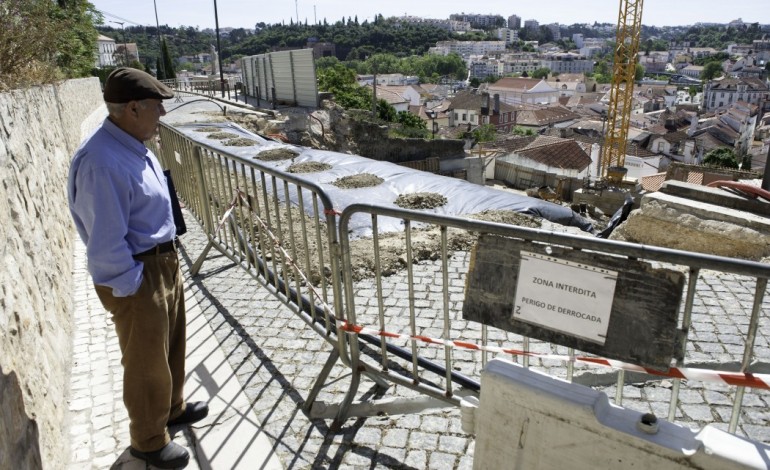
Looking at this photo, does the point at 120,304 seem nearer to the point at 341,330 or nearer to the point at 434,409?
the point at 341,330

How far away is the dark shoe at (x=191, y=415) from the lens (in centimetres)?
314

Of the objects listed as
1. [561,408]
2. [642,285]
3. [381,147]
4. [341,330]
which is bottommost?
[381,147]

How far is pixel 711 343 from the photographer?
12.6 ft

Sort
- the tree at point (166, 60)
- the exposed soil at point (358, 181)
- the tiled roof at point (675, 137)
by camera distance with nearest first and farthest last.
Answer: the exposed soil at point (358, 181), the tree at point (166, 60), the tiled roof at point (675, 137)

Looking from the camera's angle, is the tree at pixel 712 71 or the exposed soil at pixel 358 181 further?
the tree at pixel 712 71

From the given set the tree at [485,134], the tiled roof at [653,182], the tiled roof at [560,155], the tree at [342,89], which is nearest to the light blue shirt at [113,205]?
the tree at [342,89]

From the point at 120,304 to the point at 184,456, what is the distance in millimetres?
938

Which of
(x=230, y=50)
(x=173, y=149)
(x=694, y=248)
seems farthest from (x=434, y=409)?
(x=230, y=50)

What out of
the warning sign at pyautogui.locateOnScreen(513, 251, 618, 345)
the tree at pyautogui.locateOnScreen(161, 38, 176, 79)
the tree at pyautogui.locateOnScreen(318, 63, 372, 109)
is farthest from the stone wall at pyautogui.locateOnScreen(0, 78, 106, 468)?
the tree at pyautogui.locateOnScreen(161, 38, 176, 79)

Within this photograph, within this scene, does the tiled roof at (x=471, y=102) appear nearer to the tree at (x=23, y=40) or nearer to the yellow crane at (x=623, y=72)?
the yellow crane at (x=623, y=72)

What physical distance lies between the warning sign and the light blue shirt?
1.82m

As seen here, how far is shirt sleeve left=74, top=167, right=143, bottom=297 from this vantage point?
2.29 metres

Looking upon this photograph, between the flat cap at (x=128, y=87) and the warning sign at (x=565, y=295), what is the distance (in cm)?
197

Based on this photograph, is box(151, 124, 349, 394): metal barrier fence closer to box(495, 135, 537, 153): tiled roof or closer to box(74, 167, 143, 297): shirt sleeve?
box(74, 167, 143, 297): shirt sleeve
